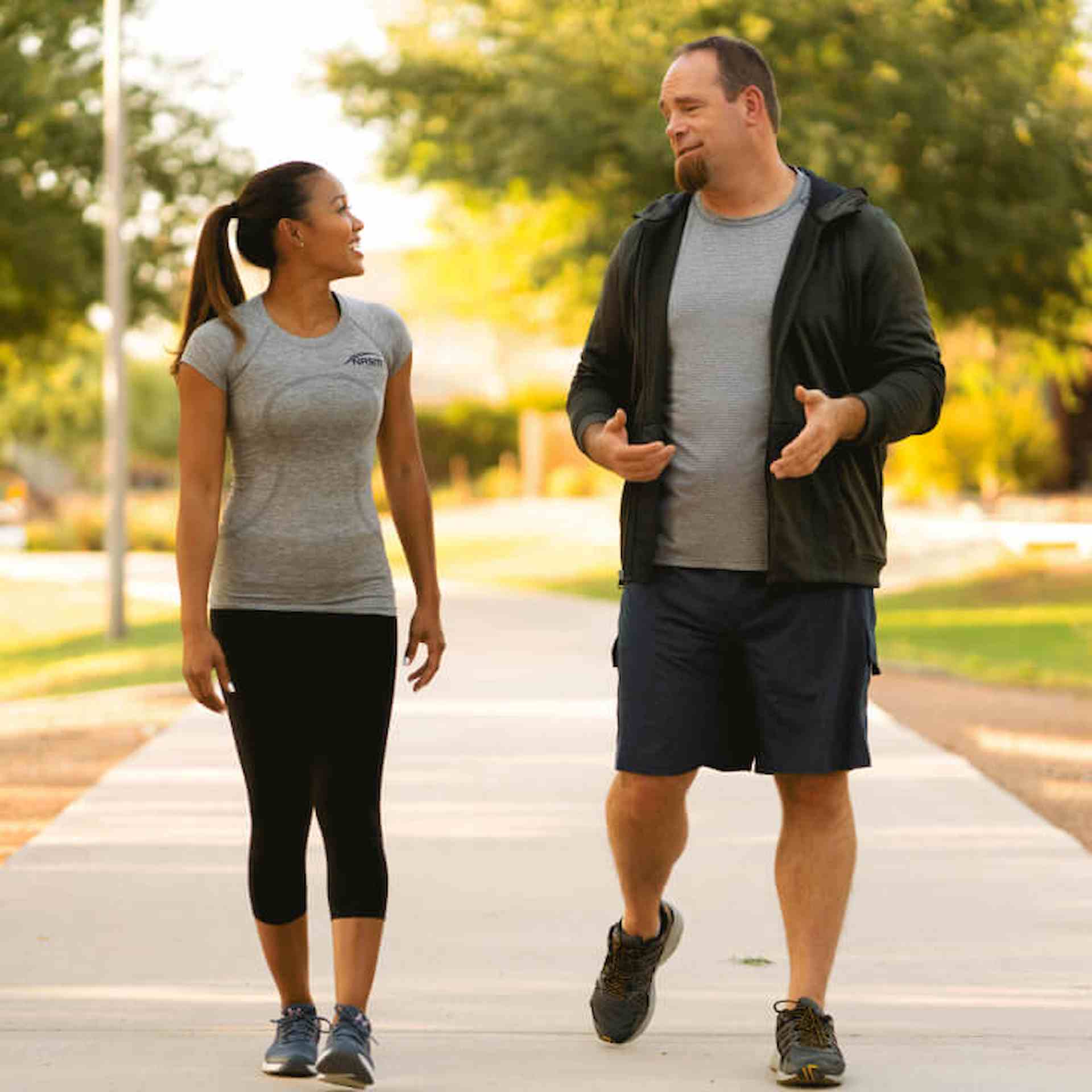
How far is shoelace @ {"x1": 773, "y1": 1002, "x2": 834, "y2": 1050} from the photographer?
15.3 feet

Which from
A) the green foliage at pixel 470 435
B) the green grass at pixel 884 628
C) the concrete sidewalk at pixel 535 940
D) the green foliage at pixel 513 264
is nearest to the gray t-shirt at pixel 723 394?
the concrete sidewalk at pixel 535 940

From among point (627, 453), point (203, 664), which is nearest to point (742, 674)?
point (627, 453)

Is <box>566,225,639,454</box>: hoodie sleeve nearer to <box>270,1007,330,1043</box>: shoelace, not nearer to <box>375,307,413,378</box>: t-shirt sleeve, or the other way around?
<box>375,307,413,378</box>: t-shirt sleeve

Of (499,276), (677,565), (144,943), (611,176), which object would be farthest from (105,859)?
(499,276)

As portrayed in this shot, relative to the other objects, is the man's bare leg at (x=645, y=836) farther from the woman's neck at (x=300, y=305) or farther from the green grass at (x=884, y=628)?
the green grass at (x=884, y=628)

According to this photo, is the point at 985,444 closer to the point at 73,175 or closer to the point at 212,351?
the point at 73,175


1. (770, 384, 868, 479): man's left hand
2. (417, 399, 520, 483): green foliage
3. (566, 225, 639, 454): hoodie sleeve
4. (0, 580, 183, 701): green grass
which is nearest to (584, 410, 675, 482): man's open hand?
(566, 225, 639, 454): hoodie sleeve

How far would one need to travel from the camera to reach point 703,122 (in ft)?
15.5

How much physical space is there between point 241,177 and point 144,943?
17.9 meters

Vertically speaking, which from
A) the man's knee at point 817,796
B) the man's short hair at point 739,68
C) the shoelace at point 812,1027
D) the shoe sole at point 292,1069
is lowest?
the shoe sole at point 292,1069

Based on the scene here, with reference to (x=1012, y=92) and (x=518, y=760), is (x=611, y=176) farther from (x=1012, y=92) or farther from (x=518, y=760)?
(x=518, y=760)

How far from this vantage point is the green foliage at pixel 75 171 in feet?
69.3

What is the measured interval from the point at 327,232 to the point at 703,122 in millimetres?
794

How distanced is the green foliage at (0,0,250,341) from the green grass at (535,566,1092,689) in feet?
17.8
